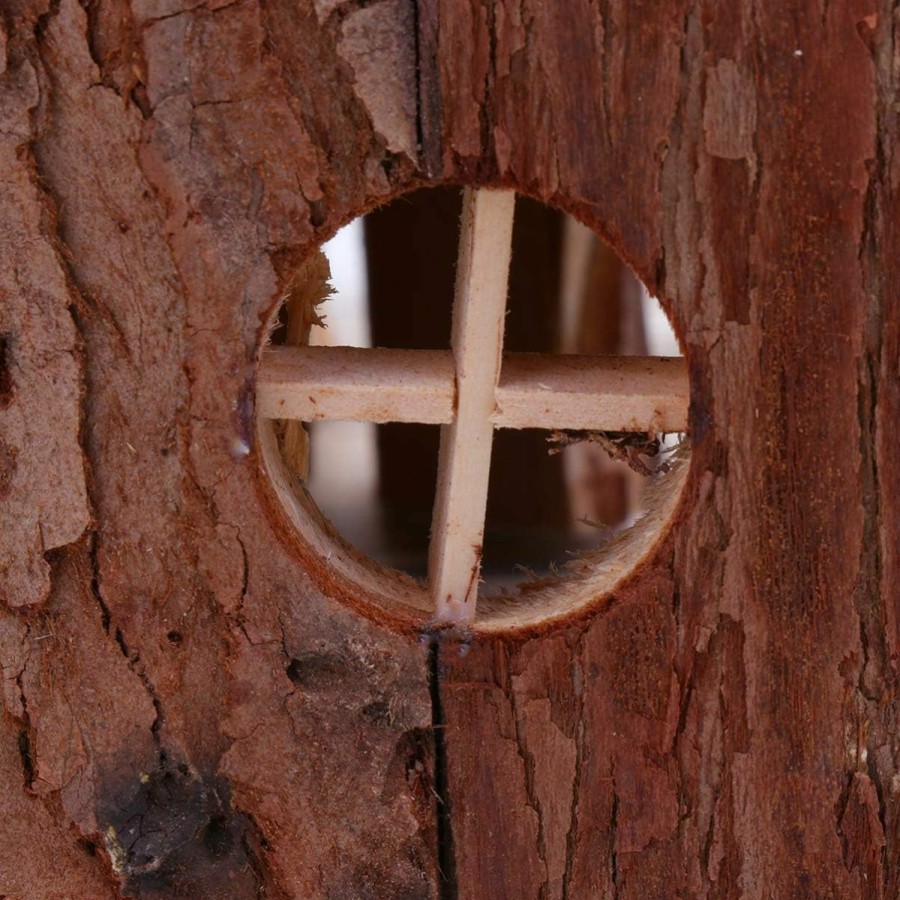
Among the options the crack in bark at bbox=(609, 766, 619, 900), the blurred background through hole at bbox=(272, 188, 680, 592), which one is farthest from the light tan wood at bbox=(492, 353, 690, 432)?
the blurred background through hole at bbox=(272, 188, 680, 592)

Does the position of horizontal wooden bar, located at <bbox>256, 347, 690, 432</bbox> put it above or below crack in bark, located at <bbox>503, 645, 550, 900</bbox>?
above

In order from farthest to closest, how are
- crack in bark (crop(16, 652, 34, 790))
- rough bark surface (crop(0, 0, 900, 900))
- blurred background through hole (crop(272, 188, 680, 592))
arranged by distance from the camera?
blurred background through hole (crop(272, 188, 680, 592)), crack in bark (crop(16, 652, 34, 790)), rough bark surface (crop(0, 0, 900, 900))

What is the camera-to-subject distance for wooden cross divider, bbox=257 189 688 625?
0.82 m

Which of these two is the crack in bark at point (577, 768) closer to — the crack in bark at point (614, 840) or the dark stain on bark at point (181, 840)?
the crack in bark at point (614, 840)

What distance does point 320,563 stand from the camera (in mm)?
888

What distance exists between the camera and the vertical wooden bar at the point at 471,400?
787 mm

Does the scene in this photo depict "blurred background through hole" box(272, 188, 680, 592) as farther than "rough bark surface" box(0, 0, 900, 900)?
Yes

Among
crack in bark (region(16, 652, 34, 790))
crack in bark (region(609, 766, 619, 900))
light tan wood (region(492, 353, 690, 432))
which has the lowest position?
crack in bark (region(609, 766, 619, 900))

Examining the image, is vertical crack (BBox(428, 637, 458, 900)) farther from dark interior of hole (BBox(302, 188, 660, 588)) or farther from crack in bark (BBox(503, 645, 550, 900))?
dark interior of hole (BBox(302, 188, 660, 588))

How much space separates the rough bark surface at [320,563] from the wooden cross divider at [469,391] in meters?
0.05

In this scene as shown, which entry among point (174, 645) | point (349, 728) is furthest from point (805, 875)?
point (174, 645)

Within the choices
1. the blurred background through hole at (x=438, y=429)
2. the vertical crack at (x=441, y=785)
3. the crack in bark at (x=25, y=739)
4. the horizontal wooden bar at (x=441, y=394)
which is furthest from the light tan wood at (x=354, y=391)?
the blurred background through hole at (x=438, y=429)

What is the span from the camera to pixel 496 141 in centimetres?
77

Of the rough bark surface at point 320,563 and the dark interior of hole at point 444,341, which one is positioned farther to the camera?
the dark interior of hole at point 444,341
